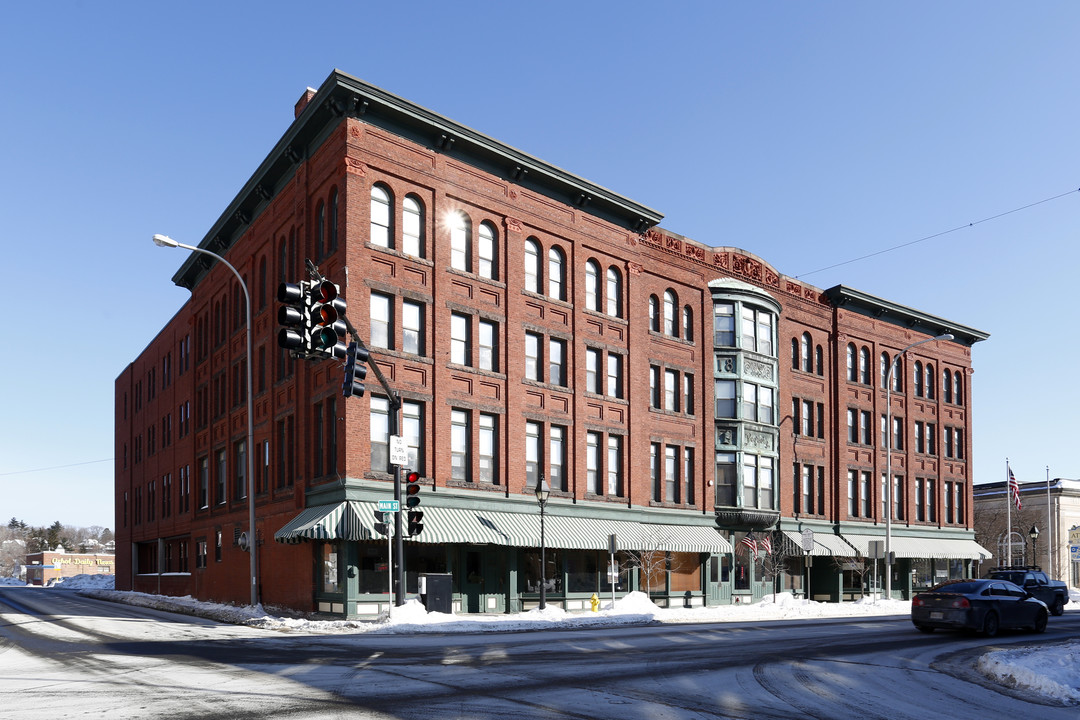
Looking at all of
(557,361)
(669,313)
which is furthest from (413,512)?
(669,313)

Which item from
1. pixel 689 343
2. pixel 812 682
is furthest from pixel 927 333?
pixel 812 682

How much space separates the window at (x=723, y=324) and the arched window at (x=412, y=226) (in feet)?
55.1

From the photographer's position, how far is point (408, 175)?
3177 cm

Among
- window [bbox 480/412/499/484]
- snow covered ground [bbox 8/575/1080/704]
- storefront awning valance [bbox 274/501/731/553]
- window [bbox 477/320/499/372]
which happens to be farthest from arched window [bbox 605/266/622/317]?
snow covered ground [bbox 8/575/1080/704]

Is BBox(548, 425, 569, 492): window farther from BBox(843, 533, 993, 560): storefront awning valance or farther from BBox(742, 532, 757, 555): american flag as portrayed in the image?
BBox(843, 533, 993, 560): storefront awning valance

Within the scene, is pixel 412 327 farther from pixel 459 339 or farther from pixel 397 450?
pixel 397 450

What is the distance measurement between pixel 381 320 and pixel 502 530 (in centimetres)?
817

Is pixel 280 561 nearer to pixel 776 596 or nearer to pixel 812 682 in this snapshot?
pixel 776 596

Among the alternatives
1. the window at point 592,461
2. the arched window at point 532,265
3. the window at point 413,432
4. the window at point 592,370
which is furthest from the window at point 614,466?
the window at point 413,432

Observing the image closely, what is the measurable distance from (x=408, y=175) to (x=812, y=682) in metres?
22.4

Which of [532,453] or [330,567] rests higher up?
[532,453]

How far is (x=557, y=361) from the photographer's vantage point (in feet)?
120

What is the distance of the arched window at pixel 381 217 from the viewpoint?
31.0m

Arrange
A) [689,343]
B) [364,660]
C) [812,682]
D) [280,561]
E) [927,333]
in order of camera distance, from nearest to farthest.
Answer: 1. [812,682]
2. [364,660]
3. [280,561]
4. [689,343]
5. [927,333]
